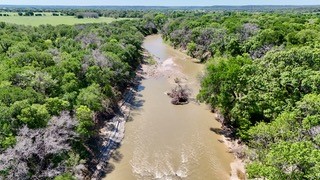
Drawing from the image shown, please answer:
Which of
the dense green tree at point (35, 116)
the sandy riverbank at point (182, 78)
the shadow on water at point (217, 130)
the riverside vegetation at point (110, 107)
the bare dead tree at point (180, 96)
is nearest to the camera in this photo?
the riverside vegetation at point (110, 107)

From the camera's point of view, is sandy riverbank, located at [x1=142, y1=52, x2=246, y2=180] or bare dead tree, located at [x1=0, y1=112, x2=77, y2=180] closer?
bare dead tree, located at [x1=0, y1=112, x2=77, y2=180]

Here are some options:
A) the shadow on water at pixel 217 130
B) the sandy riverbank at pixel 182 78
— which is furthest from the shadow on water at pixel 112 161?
the shadow on water at pixel 217 130

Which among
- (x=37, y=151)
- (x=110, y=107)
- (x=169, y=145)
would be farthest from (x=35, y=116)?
(x=110, y=107)

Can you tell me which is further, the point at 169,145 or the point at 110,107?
the point at 110,107

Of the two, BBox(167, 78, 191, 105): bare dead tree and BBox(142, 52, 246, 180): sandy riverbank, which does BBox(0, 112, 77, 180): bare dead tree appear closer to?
BBox(142, 52, 246, 180): sandy riverbank

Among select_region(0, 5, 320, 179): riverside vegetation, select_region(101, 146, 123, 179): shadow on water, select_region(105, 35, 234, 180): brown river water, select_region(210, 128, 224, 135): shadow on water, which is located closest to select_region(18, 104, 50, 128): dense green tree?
select_region(0, 5, 320, 179): riverside vegetation

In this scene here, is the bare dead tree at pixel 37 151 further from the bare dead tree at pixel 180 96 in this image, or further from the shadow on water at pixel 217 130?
the bare dead tree at pixel 180 96

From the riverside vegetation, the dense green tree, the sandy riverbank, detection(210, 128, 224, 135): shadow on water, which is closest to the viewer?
the riverside vegetation

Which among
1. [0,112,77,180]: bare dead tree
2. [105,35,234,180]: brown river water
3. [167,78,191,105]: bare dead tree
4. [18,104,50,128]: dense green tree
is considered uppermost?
[18,104,50,128]: dense green tree

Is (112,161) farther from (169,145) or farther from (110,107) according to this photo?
(110,107)
